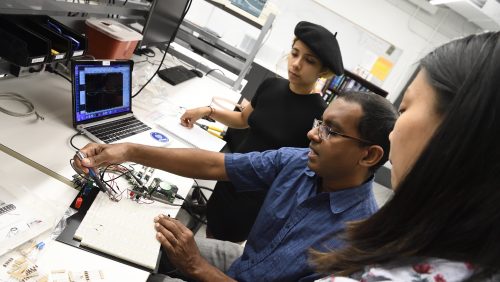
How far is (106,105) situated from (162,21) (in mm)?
1029

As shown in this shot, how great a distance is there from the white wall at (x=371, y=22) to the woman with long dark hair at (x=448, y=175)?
14.5ft

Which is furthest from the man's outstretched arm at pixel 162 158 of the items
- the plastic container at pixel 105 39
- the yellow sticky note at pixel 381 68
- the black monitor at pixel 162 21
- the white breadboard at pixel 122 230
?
the yellow sticky note at pixel 381 68

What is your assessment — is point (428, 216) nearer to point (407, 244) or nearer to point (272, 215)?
point (407, 244)

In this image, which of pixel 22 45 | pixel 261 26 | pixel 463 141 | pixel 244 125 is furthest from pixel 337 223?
pixel 261 26

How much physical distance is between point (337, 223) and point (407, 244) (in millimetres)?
511

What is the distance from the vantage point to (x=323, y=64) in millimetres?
1586

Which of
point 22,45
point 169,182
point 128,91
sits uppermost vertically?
point 22,45

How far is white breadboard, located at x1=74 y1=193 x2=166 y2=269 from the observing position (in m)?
0.79

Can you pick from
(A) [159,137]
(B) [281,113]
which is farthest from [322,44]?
(A) [159,137]

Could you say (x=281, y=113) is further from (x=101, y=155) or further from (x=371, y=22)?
(x=371, y=22)

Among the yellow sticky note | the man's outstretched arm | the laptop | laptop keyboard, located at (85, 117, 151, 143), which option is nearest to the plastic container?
the laptop

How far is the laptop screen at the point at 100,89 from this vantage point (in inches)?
45.3

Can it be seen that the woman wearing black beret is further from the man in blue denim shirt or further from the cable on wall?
the cable on wall

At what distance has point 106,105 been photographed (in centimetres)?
132
